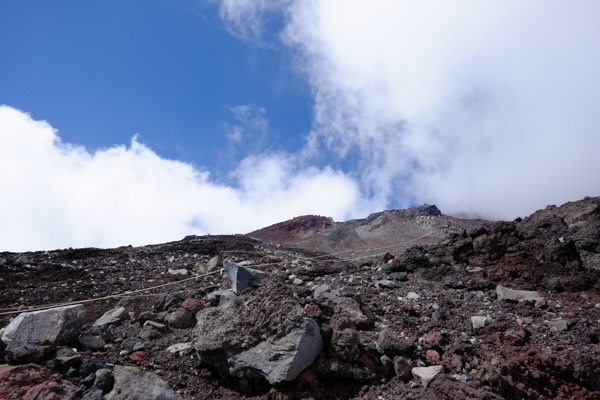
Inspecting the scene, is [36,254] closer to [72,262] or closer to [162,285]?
[72,262]

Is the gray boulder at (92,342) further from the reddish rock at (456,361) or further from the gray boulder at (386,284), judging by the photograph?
the gray boulder at (386,284)

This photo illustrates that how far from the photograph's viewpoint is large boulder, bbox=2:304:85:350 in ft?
13.6

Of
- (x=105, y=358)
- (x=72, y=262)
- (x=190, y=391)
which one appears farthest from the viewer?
(x=72, y=262)

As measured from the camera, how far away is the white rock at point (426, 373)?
3.65 metres

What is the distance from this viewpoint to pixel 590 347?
4.30 metres

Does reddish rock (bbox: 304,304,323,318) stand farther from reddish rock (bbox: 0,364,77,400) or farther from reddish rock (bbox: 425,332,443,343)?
reddish rock (bbox: 0,364,77,400)

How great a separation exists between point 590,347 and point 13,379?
21.5 ft

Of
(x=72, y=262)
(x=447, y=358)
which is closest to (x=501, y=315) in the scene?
(x=447, y=358)

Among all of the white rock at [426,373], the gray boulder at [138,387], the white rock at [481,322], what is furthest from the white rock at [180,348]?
the white rock at [481,322]

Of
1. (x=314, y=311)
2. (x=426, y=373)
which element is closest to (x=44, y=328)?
(x=314, y=311)

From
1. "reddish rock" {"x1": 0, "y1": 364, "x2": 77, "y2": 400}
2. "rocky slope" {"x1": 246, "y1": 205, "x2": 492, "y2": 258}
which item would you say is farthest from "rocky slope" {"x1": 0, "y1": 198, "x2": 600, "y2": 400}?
"rocky slope" {"x1": 246, "y1": 205, "x2": 492, "y2": 258}

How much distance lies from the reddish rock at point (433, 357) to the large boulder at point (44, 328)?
456 cm

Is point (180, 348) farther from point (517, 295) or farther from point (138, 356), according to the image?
point (517, 295)

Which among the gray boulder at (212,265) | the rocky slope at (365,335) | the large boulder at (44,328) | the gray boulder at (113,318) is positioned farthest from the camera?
the gray boulder at (212,265)
